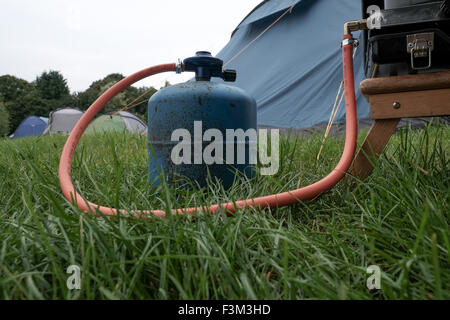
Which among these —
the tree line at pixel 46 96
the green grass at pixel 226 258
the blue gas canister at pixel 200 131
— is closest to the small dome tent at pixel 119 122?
the blue gas canister at pixel 200 131

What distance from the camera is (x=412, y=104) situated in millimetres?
744

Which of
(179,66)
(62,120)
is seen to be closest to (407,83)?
(179,66)

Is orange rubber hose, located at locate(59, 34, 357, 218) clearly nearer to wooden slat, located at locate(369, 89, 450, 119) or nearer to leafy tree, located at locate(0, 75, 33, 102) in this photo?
wooden slat, located at locate(369, 89, 450, 119)

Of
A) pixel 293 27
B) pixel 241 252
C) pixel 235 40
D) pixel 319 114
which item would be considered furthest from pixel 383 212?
pixel 235 40

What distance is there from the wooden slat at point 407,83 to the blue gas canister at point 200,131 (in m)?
0.35

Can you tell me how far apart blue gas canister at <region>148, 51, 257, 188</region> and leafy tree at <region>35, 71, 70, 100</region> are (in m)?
28.8

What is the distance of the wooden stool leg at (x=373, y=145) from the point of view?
2.61ft

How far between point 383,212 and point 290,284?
1.03 ft

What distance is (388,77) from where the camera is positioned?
29.8 inches

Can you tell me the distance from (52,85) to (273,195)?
30.5 meters

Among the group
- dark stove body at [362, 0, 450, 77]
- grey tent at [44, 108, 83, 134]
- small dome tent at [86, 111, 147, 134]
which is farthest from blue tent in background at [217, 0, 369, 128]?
grey tent at [44, 108, 83, 134]

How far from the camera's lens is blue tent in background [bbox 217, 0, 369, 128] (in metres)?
2.90

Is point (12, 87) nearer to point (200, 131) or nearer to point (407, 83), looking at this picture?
point (200, 131)
